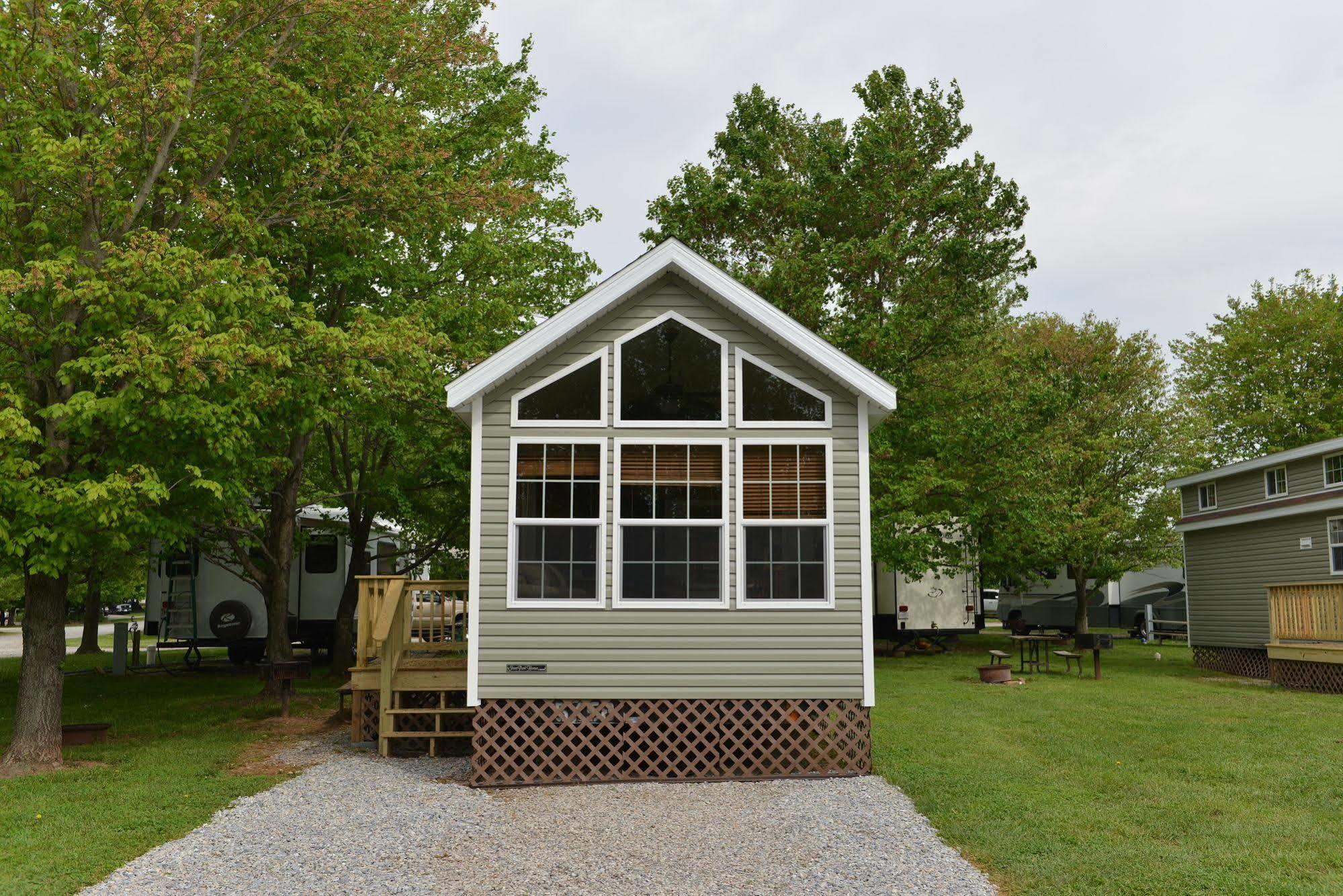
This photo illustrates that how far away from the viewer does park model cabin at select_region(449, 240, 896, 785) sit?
31.3 ft

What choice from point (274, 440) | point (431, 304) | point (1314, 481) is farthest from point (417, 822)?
point (1314, 481)

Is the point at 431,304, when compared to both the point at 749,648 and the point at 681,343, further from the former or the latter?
the point at 749,648

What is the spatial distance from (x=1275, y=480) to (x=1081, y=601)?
8705 millimetres

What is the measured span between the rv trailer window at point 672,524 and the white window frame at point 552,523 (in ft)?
0.60

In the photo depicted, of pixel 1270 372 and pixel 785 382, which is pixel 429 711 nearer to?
pixel 785 382

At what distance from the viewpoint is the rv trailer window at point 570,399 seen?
32.3 feet

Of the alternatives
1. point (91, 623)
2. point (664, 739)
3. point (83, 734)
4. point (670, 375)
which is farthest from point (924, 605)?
point (91, 623)

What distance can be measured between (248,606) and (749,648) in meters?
14.5

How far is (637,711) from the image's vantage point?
31.3 feet

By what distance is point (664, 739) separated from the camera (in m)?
9.55

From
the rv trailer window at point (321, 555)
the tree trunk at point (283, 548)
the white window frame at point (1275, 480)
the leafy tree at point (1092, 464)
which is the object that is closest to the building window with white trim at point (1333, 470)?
the white window frame at point (1275, 480)

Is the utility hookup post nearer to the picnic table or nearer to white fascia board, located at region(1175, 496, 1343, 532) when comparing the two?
the picnic table

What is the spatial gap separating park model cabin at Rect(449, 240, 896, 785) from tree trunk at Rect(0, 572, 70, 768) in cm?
460

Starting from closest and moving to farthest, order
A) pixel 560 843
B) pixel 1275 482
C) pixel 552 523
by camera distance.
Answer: pixel 560 843 < pixel 552 523 < pixel 1275 482
